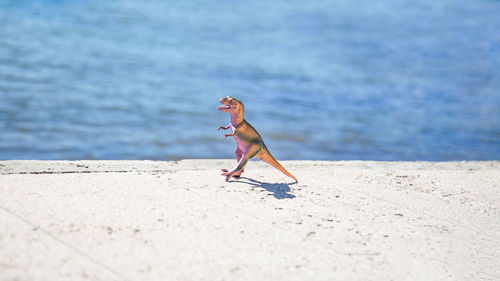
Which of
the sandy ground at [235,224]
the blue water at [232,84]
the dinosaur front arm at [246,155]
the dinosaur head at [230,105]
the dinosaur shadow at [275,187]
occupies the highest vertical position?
the blue water at [232,84]

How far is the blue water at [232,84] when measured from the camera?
6738 mm

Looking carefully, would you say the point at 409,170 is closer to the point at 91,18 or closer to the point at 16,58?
the point at 16,58

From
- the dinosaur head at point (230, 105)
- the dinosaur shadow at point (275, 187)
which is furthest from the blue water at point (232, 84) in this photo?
the dinosaur head at point (230, 105)

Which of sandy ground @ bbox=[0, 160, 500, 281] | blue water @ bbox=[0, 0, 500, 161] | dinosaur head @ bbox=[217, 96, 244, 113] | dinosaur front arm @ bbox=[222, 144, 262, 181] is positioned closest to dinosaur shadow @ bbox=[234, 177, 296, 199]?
sandy ground @ bbox=[0, 160, 500, 281]

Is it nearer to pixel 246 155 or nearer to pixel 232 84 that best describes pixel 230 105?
pixel 246 155

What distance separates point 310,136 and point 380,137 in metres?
0.85

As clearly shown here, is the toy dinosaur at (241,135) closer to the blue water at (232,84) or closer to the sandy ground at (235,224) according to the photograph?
the sandy ground at (235,224)

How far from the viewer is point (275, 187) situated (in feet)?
11.6

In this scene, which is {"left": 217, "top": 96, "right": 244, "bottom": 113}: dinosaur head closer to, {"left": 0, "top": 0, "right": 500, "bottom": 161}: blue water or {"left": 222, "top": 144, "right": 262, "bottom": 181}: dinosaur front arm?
{"left": 222, "top": 144, "right": 262, "bottom": 181}: dinosaur front arm

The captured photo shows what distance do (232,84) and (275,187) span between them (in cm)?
548

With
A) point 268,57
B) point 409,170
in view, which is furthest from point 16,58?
point 409,170

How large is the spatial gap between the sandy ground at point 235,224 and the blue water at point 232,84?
271cm

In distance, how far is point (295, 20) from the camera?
15359mm

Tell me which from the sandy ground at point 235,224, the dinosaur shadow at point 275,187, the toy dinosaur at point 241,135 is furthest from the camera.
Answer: the toy dinosaur at point 241,135
